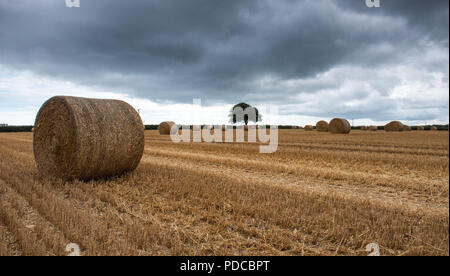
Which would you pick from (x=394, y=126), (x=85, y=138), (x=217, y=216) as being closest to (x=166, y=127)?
(x=85, y=138)

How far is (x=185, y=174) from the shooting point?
294 inches

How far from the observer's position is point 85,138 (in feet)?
21.1

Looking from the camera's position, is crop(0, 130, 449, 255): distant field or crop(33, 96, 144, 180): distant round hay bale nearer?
crop(0, 130, 449, 255): distant field

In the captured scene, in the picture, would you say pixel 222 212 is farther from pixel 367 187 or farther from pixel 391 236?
pixel 367 187

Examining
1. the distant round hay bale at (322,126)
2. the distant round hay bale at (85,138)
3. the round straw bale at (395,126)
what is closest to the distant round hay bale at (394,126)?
the round straw bale at (395,126)

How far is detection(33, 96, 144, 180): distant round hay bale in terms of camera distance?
6.47 m

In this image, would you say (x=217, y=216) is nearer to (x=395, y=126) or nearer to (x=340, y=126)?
(x=340, y=126)

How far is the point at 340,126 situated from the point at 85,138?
1067 inches

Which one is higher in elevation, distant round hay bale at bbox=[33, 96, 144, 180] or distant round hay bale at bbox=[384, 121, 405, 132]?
distant round hay bale at bbox=[384, 121, 405, 132]

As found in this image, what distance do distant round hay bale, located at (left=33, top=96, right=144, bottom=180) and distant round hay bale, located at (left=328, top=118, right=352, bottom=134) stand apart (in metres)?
25.5

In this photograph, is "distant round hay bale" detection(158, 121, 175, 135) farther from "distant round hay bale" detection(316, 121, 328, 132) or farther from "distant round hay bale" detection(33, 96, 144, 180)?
"distant round hay bale" detection(33, 96, 144, 180)

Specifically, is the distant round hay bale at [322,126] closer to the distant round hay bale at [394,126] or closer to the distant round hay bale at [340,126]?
the distant round hay bale at [340,126]

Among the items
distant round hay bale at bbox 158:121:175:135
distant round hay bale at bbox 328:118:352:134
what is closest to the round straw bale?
distant round hay bale at bbox 328:118:352:134

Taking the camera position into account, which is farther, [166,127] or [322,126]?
[322,126]
